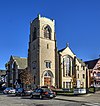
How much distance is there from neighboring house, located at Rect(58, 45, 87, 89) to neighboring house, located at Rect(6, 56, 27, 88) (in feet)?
47.2

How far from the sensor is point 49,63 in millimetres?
66062

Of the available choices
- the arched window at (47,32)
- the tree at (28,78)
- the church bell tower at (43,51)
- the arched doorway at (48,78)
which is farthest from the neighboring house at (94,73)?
the tree at (28,78)

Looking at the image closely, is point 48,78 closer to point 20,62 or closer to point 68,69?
point 68,69

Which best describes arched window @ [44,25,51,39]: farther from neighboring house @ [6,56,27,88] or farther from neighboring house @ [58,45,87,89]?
A: neighboring house @ [6,56,27,88]

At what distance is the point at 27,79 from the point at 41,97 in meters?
32.5

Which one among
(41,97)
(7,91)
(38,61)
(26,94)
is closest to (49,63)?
(38,61)

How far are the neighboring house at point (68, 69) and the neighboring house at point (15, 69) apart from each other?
14.4m

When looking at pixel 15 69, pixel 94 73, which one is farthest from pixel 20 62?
pixel 94 73

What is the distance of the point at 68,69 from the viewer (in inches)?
2709

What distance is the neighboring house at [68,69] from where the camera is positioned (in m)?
66.6

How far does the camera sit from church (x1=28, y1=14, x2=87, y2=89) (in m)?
65.0

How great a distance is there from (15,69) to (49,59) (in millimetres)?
17816

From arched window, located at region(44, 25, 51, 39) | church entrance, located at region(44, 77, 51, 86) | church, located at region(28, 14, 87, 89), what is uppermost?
arched window, located at region(44, 25, 51, 39)

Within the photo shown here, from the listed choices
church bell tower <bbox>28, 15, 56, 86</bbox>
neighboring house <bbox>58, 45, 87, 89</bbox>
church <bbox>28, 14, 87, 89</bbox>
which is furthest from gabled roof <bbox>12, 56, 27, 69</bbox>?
neighboring house <bbox>58, 45, 87, 89</bbox>
